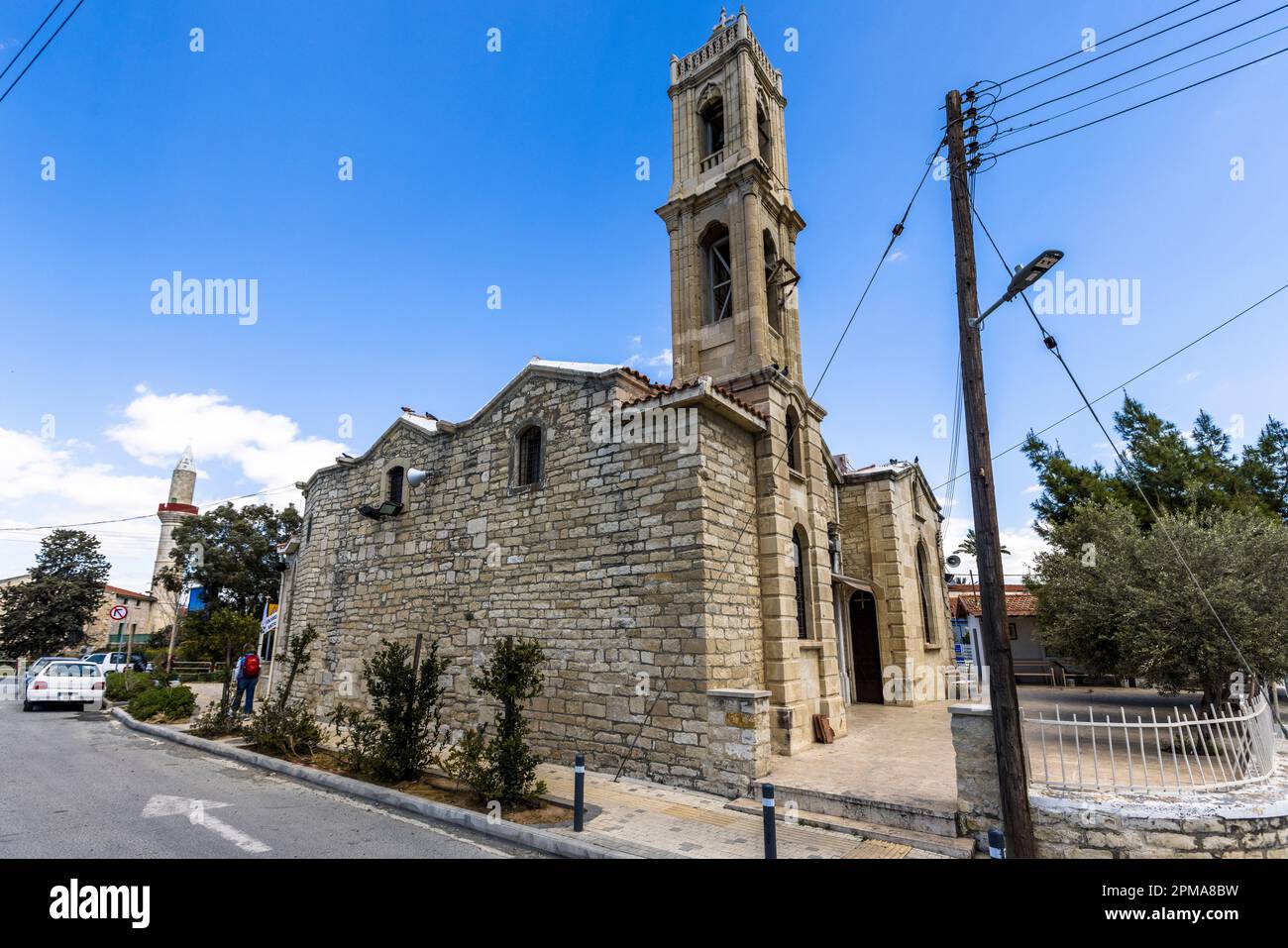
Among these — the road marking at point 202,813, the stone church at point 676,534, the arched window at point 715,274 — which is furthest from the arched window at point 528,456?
the road marking at point 202,813

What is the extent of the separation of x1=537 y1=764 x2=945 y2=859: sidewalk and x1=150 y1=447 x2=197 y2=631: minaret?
44576 mm

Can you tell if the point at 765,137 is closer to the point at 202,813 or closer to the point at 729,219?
the point at 729,219

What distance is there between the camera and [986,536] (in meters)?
6.19

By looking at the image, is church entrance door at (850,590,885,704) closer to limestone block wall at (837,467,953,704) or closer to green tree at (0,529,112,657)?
limestone block wall at (837,467,953,704)

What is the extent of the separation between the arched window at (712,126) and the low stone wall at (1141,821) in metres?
12.7

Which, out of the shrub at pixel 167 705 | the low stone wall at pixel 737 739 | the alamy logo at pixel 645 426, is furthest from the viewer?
the shrub at pixel 167 705

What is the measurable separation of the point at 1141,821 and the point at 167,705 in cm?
1809

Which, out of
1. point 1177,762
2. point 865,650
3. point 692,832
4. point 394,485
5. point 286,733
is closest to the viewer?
point 692,832

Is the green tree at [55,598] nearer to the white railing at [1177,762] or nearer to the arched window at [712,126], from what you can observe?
the arched window at [712,126]

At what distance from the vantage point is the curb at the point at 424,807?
598cm

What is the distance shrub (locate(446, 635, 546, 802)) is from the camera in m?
7.16
